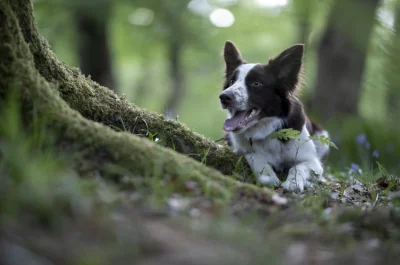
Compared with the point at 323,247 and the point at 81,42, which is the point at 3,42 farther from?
the point at 81,42

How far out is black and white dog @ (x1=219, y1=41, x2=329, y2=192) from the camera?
186 inches

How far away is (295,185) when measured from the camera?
420cm

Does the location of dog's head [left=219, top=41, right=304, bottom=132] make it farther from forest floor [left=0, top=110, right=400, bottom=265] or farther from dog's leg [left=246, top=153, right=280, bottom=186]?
forest floor [left=0, top=110, right=400, bottom=265]

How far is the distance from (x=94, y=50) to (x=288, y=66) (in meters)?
7.89

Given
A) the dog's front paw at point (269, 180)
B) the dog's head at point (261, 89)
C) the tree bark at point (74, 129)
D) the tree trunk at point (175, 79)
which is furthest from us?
the tree trunk at point (175, 79)

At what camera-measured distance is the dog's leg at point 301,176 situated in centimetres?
420

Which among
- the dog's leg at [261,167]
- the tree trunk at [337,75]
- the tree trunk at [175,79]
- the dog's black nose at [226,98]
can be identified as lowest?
the dog's leg at [261,167]

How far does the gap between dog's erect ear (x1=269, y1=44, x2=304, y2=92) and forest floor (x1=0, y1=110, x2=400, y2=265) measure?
7.22ft

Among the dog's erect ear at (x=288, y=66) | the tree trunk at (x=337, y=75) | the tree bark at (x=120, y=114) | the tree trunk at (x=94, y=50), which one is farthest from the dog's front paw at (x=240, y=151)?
the tree trunk at (x=94, y=50)

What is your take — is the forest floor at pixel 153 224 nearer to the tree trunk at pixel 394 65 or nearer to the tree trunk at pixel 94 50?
the tree trunk at pixel 394 65

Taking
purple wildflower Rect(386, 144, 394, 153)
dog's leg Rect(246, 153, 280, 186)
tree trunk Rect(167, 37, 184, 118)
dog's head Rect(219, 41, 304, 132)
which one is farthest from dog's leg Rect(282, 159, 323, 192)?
tree trunk Rect(167, 37, 184, 118)

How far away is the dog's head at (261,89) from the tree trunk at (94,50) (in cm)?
725

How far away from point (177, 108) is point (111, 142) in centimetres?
1886

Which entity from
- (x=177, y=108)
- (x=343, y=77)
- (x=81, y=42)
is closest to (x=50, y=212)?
(x=343, y=77)
